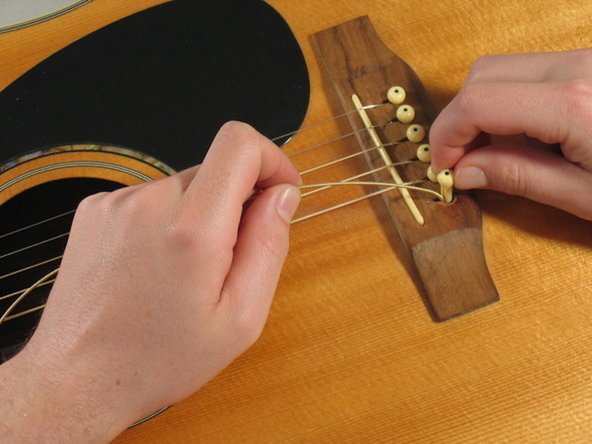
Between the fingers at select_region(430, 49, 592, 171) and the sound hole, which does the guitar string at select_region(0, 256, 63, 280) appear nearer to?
the sound hole

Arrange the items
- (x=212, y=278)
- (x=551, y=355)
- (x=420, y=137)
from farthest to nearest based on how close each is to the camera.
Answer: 1. (x=420, y=137)
2. (x=551, y=355)
3. (x=212, y=278)

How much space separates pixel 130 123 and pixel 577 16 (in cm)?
62

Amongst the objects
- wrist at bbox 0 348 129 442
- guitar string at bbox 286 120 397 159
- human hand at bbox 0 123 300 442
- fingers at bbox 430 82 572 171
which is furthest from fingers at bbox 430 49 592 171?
wrist at bbox 0 348 129 442

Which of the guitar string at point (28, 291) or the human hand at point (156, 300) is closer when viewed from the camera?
the human hand at point (156, 300)

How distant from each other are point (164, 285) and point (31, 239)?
375mm

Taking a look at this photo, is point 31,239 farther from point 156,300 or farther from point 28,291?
point 156,300

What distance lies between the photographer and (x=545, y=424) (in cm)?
70

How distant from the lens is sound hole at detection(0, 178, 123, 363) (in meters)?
0.90

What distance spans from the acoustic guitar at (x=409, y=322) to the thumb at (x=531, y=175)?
4 centimetres

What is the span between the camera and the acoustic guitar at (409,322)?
0.72 meters

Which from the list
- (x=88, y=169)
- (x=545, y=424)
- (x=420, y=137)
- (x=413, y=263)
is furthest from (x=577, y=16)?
(x=88, y=169)

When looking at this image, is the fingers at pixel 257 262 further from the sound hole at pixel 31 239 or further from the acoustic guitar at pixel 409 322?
the sound hole at pixel 31 239

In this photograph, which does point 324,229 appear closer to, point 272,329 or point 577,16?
point 272,329

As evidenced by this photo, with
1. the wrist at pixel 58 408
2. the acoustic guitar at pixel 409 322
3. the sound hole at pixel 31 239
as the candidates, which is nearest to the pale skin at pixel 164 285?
the wrist at pixel 58 408
